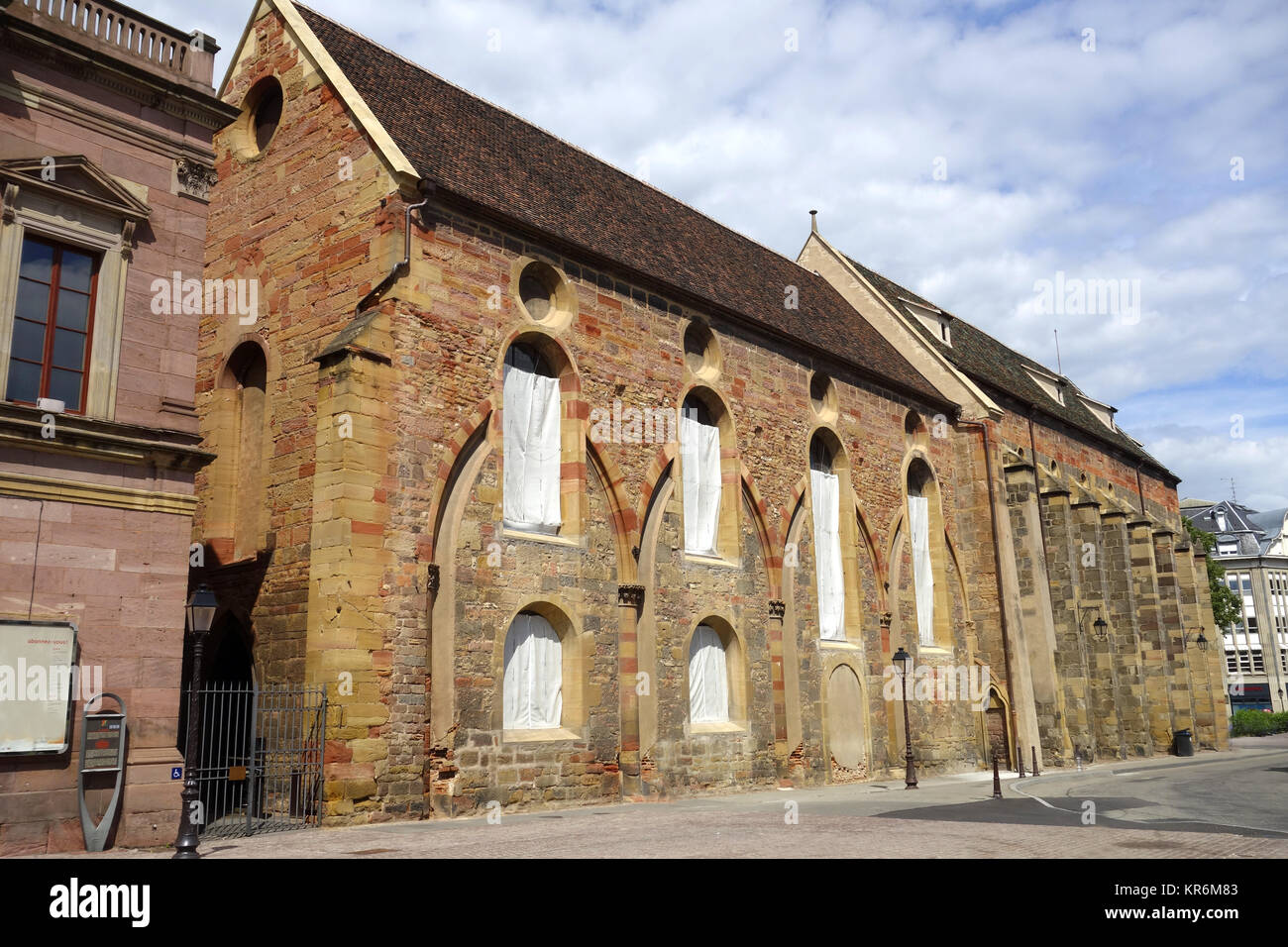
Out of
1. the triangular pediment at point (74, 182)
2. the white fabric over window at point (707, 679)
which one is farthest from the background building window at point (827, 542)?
the triangular pediment at point (74, 182)

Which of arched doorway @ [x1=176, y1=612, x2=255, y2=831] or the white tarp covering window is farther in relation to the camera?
the white tarp covering window

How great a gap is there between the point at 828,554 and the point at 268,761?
1466 cm

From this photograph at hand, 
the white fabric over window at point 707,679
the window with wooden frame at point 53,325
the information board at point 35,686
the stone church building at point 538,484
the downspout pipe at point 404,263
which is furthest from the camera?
the white fabric over window at point 707,679

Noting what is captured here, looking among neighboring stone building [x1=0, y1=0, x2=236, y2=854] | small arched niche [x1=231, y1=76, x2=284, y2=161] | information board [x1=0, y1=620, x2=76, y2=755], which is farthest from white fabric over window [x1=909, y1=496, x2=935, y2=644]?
information board [x1=0, y1=620, x2=76, y2=755]

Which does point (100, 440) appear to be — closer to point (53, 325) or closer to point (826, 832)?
point (53, 325)

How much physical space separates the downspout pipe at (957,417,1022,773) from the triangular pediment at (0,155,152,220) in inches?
935

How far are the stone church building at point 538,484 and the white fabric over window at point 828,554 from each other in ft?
0.29

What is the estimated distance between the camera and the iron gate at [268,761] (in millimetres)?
14305

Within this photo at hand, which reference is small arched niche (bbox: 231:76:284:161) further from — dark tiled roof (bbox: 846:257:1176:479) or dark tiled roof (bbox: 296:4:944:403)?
dark tiled roof (bbox: 846:257:1176:479)

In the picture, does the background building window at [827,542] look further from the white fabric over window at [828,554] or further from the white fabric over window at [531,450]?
the white fabric over window at [531,450]

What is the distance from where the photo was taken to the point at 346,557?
1534 cm

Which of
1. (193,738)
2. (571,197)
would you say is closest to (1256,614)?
(571,197)

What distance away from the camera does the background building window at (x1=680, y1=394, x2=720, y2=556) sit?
73.7 ft

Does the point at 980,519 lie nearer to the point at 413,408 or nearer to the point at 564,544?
the point at 564,544
